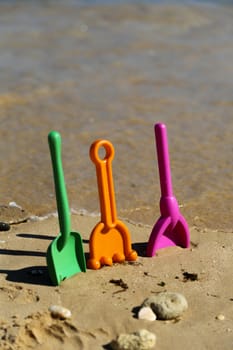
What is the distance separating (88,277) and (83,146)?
6.33ft

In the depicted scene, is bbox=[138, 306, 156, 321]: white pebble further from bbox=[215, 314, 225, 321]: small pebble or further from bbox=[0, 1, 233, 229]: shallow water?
bbox=[0, 1, 233, 229]: shallow water

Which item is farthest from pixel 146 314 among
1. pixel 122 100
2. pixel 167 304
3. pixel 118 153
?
pixel 122 100

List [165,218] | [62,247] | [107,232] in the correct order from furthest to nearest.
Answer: [165,218], [107,232], [62,247]

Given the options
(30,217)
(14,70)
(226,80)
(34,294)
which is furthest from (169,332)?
(14,70)

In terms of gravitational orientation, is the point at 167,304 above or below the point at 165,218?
below

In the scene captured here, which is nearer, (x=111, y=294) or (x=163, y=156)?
(x=111, y=294)

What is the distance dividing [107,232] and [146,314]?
0.57m

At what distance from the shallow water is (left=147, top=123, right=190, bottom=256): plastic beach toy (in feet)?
1.21

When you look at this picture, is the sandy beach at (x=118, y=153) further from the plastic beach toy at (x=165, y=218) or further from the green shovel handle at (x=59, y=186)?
the green shovel handle at (x=59, y=186)

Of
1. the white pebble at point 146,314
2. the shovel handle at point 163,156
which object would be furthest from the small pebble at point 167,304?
the shovel handle at point 163,156

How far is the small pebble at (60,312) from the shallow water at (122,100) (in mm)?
1133

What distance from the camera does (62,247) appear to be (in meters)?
3.76

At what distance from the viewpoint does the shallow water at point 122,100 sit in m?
4.91

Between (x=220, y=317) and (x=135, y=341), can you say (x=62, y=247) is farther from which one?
(x=220, y=317)
